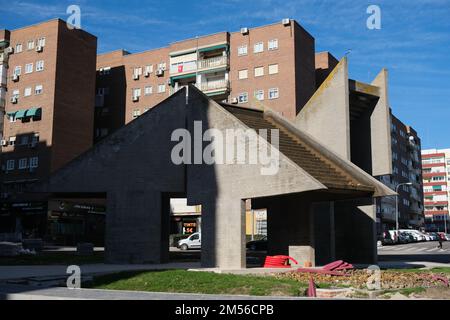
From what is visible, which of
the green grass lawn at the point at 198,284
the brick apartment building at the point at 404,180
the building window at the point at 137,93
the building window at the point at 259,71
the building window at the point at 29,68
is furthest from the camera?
the brick apartment building at the point at 404,180

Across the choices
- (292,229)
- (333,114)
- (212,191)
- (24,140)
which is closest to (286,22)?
(24,140)

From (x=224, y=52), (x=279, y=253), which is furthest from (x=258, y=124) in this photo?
(x=224, y=52)

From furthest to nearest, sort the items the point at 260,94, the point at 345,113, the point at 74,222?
the point at 260,94 → the point at 74,222 → the point at 345,113

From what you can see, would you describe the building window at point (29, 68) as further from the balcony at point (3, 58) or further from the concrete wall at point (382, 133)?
the concrete wall at point (382, 133)

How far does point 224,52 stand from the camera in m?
65.2

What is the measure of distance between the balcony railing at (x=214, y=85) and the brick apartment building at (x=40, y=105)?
47.1 ft

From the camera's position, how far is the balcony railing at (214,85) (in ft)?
211

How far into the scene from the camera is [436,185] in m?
151

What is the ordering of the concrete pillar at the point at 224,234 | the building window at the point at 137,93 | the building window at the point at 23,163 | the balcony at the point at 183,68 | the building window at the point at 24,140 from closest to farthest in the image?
the concrete pillar at the point at 224,234, the building window at the point at 23,163, the building window at the point at 24,140, the balcony at the point at 183,68, the building window at the point at 137,93

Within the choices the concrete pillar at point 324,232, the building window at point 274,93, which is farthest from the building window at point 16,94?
the concrete pillar at point 324,232

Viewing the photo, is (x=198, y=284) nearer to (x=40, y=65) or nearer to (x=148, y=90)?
(x=40, y=65)

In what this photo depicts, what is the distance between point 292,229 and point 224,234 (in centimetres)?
333

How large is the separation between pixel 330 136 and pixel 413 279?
1106 centimetres
